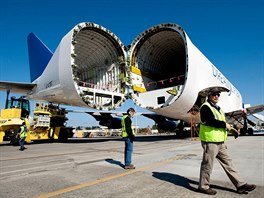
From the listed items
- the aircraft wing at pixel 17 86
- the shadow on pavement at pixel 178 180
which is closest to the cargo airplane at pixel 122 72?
the aircraft wing at pixel 17 86

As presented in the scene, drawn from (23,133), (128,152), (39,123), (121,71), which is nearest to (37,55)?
(39,123)

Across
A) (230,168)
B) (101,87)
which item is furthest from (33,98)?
(230,168)

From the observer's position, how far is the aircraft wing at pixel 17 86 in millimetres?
14451

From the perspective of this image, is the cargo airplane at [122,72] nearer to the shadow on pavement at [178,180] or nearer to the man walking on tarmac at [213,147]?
the shadow on pavement at [178,180]

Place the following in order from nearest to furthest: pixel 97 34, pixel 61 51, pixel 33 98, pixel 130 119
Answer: pixel 130 119
pixel 61 51
pixel 97 34
pixel 33 98

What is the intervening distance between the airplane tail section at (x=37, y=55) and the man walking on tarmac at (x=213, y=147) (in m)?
14.8

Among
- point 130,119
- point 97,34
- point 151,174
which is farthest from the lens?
point 97,34

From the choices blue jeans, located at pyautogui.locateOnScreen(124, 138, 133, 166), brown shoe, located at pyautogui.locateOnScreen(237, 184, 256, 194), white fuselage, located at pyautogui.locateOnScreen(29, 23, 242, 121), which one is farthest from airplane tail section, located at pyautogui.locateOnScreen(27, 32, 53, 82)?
brown shoe, located at pyautogui.locateOnScreen(237, 184, 256, 194)

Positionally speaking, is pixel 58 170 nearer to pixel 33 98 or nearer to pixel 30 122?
pixel 30 122

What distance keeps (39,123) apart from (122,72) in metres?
5.94

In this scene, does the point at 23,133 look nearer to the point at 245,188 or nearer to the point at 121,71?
the point at 121,71

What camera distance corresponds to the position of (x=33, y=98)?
15094mm

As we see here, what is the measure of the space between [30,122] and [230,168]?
42.0 feet

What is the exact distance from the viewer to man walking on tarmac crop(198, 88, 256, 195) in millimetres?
3342
